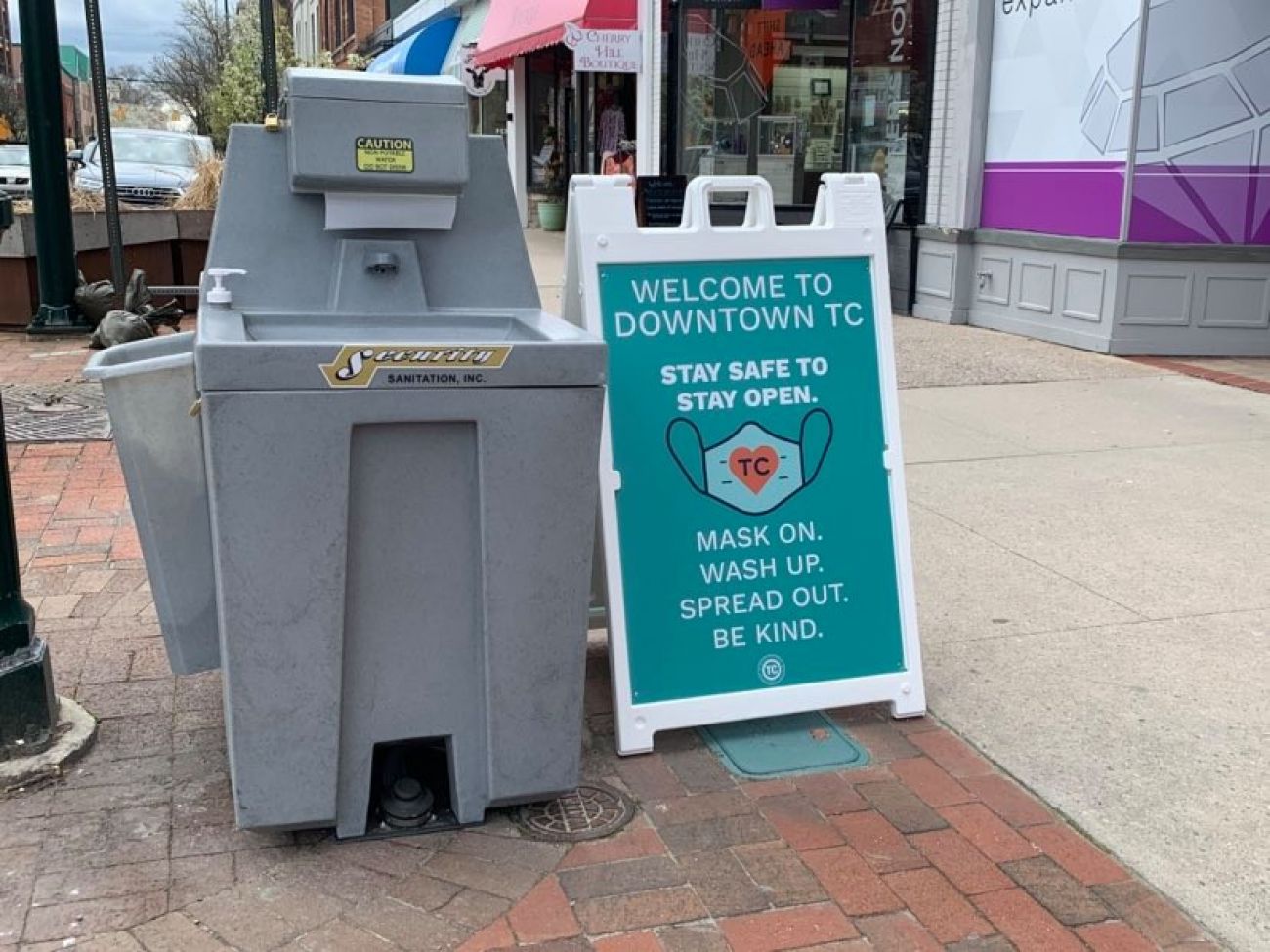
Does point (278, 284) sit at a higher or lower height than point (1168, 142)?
lower

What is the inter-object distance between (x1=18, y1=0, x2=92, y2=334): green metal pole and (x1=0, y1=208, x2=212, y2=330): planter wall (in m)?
0.67

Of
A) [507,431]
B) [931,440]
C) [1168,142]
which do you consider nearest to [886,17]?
[1168,142]

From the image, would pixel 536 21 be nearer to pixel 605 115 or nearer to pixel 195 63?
pixel 605 115

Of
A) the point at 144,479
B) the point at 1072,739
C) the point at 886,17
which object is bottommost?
the point at 1072,739

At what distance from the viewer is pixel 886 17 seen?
12062 millimetres

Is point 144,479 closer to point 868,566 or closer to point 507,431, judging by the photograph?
point 507,431

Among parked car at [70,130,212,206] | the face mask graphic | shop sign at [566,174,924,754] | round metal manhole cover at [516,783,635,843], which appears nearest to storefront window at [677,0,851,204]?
parked car at [70,130,212,206]

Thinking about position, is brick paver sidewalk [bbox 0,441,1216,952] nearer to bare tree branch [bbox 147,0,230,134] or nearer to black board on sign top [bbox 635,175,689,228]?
black board on sign top [bbox 635,175,689,228]

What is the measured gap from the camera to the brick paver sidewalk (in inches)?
102

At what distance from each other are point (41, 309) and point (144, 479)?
786 centimetres

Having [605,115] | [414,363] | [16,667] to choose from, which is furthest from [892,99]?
[16,667]

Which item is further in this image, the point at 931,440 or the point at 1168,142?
the point at 1168,142

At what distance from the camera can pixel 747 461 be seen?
3.48 m

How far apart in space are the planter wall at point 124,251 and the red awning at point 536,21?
16.8 feet
